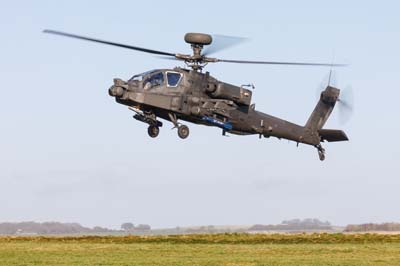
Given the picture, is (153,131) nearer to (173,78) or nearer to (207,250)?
(173,78)

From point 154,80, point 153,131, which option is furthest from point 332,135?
point 154,80

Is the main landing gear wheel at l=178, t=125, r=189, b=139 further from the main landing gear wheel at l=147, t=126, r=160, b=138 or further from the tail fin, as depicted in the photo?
the tail fin

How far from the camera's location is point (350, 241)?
42188 mm

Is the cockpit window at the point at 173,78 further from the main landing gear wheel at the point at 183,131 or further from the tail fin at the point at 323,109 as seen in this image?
the tail fin at the point at 323,109

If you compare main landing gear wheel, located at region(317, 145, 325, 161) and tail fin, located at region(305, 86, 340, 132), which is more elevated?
tail fin, located at region(305, 86, 340, 132)

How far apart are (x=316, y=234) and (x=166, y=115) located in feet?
36.1

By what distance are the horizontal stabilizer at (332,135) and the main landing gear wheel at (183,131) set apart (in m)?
10.2

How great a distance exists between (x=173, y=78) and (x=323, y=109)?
12427 mm

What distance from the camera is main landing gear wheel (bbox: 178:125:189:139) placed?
3992cm

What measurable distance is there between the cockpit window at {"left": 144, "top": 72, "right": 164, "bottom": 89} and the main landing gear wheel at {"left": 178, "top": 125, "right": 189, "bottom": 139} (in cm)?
229

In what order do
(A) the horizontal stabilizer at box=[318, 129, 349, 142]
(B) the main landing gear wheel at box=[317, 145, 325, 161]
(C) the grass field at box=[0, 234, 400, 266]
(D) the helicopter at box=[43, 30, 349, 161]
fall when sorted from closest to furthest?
(C) the grass field at box=[0, 234, 400, 266]
(D) the helicopter at box=[43, 30, 349, 161]
(A) the horizontal stabilizer at box=[318, 129, 349, 142]
(B) the main landing gear wheel at box=[317, 145, 325, 161]

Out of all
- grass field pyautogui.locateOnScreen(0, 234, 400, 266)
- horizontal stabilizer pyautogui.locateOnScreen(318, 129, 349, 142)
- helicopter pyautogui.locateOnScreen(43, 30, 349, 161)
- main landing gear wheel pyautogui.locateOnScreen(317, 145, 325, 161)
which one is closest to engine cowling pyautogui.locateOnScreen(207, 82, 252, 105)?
helicopter pyautogui.locateOnScreen(43, 30, 349, 161)

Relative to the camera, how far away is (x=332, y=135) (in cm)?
4700

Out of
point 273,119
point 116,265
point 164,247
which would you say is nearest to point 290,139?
point 273,119
